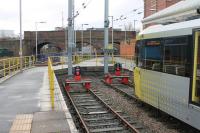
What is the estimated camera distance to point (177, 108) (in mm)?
10445

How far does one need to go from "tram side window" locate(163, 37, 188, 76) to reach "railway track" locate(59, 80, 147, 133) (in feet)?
5.85

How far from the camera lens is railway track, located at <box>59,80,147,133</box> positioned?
37.4 ft

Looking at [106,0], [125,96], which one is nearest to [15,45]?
[106,0]

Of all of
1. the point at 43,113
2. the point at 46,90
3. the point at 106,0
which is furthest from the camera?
the point at 106,0

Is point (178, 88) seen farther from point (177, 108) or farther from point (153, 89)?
point (153, 89)

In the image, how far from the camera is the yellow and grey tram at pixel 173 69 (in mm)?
9383

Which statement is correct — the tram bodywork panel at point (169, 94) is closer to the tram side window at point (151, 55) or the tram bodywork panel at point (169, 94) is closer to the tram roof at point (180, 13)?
the tram side window at point (151, 55)

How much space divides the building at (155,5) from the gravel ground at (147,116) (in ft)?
76.2

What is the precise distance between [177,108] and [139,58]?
443cm

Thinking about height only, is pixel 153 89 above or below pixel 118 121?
above

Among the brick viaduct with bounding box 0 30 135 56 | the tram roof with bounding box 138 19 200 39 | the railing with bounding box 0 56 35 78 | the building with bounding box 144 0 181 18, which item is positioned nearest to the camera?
the tram roof with bounding box 138 19 200 39

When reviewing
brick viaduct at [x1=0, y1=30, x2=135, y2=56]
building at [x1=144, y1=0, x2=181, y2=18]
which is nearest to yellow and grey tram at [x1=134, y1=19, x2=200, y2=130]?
building at [x1=144, y1=0, x2=181, y2=18]

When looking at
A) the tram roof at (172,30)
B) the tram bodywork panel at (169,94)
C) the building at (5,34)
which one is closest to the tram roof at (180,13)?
the tram roof at (172,30)

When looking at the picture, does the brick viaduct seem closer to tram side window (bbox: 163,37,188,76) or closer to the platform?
the platform
